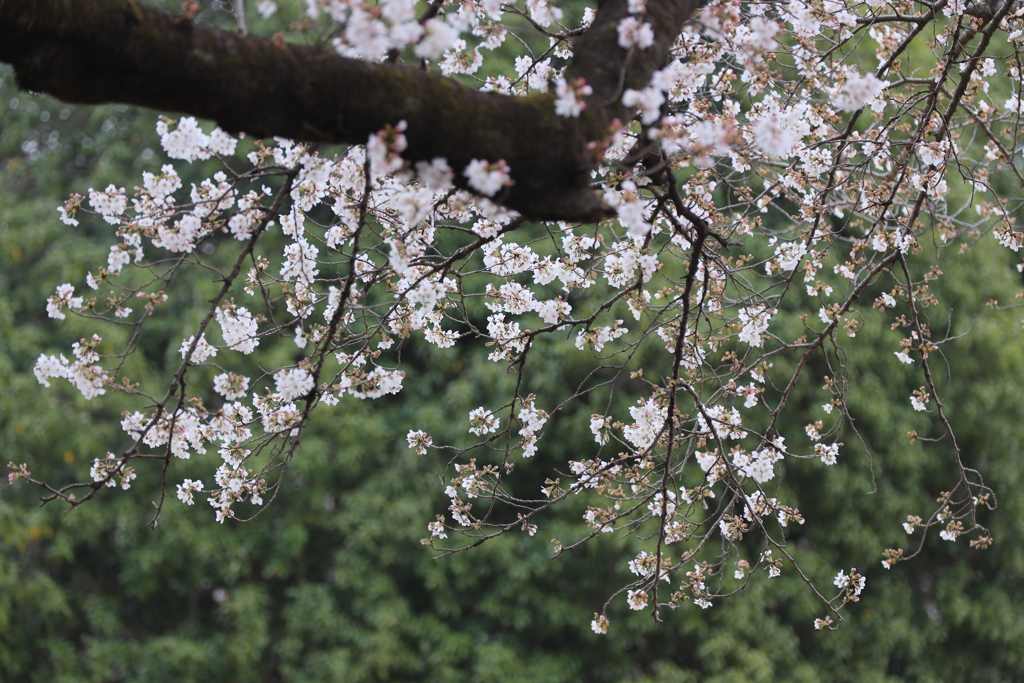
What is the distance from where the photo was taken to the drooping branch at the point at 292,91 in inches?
52.7

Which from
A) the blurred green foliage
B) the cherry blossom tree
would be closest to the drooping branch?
the cherry blossom tree

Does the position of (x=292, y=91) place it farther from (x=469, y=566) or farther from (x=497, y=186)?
(x=469, y=566)

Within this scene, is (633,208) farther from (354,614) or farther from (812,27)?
(354,614)

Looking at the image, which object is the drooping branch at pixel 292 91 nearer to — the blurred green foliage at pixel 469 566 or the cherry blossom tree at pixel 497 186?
the cherry blossom tree at pixel 497 186

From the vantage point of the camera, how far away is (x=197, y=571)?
600 centimetres

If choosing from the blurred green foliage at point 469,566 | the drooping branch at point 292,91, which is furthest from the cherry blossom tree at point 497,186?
the blurred green foliage at point 469,566

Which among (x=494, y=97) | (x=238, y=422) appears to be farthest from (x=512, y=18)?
(x=494, y=97)

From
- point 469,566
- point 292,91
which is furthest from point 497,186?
point 469,566

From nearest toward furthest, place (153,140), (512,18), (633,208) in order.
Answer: (633,208) → (512,18) → (153,140)

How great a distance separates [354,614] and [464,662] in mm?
826

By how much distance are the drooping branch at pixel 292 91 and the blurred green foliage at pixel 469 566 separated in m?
4.22

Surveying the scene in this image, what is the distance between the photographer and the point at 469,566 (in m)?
5.84

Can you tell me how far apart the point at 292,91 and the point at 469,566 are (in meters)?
4.83

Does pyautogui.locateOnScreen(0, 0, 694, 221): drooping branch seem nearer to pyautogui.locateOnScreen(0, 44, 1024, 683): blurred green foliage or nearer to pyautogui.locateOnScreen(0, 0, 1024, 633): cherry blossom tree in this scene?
pyautogui.locateOnScreen(0, 0, 1024, 633): cherry blossom tree
